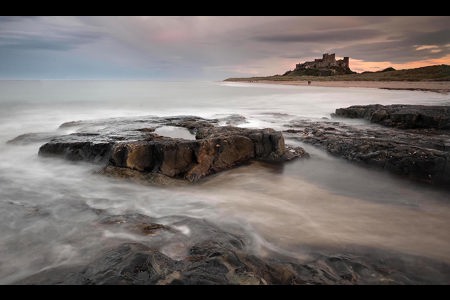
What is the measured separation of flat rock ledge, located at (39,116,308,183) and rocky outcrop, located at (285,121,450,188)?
4.19ft

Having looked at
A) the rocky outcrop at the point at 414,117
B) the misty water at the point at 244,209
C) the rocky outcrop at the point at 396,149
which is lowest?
the misty water at the point at 244,209

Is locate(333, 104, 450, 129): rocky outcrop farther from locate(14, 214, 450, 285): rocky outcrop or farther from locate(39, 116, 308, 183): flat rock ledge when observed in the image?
locate(14, 214, 450, 285): rocky outcrop

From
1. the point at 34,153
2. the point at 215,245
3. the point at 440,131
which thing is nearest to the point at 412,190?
the point at 215,245

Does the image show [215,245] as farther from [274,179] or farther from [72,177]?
[72,177]

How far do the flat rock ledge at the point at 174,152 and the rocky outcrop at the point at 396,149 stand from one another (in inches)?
50.3

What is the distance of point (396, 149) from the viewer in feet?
23.4

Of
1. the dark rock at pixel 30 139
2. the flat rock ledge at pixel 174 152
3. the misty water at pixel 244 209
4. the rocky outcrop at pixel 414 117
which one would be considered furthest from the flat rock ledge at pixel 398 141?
the dark rock at pixel 30 139

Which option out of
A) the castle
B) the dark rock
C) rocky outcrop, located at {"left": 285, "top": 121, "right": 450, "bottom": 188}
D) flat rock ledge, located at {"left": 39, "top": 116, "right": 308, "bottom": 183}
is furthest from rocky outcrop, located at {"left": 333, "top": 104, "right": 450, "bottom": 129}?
the castle

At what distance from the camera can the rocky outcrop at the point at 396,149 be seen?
620cm

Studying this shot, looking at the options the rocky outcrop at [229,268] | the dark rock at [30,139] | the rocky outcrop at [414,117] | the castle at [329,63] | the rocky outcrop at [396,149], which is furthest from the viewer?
the castle at [329,63]

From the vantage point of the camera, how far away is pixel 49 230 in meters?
4.38

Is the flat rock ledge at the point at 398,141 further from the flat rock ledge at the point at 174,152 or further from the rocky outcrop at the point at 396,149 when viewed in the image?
the flat rock ledge at the point at 174,152

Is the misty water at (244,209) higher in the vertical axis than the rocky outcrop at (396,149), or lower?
lower
